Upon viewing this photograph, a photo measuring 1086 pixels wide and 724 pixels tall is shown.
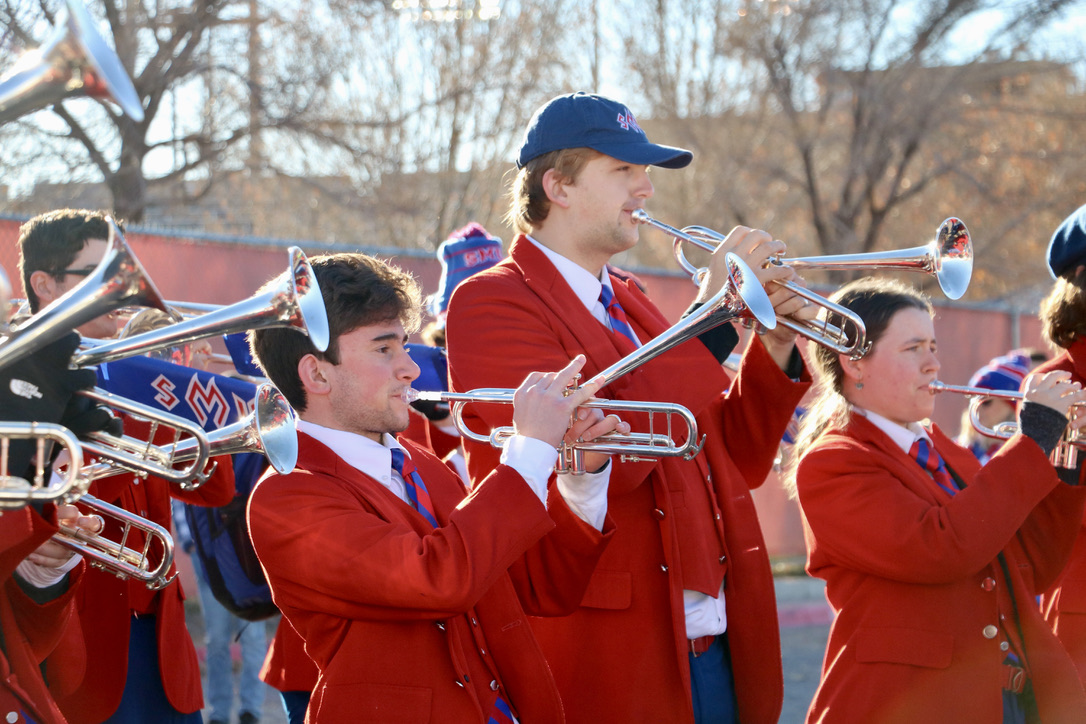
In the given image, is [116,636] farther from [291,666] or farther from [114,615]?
[291,666]

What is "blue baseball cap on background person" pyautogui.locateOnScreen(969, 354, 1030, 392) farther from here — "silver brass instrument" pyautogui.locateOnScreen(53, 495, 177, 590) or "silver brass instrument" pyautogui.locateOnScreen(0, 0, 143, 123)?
"silver brass instrument" pyautogui.locateOnScreen(0, 0, 143, 123)

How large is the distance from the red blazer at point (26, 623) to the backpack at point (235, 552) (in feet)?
3.82

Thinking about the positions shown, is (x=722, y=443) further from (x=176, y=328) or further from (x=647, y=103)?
(x=647, y=103)

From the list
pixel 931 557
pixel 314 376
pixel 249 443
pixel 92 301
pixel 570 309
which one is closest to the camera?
pixel 92 301

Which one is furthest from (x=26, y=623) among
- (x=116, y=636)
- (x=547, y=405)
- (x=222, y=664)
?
(x=222, y=664)

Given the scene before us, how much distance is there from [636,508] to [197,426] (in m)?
1.15

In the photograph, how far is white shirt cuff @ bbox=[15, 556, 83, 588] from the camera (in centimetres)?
272

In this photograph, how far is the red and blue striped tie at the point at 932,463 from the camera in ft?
11.0

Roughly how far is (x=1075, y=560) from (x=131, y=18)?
7.51 m

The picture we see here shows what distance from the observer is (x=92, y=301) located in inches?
78.5

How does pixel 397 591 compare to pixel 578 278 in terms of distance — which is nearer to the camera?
pixel 397 591

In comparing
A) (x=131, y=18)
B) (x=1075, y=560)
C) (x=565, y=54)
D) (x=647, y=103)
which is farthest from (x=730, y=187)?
(x=1075, y=560)

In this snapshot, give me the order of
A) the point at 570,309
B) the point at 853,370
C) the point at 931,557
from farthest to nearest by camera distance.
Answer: the point at 853,370 → the point at 570,309 → the point at 931,557

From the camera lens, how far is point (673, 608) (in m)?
2.90
